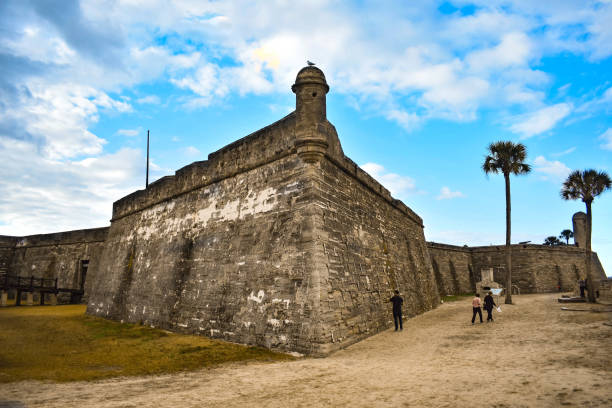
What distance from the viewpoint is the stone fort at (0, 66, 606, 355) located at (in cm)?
905

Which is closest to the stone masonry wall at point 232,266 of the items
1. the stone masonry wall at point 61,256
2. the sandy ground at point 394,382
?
the sandy ground at point 394,382

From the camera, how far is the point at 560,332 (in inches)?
383

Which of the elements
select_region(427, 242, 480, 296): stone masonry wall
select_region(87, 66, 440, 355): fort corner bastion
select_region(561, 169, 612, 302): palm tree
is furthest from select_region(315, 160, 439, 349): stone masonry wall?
select_region(427, 242, 480, 296): stone masonry wall

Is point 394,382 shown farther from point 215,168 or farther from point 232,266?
point 215,168

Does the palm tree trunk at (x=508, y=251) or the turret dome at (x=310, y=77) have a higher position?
the turret dome at (x=310, y=77)

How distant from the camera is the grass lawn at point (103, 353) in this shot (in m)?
7.37

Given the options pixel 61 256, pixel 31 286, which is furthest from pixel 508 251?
pixel 61 256

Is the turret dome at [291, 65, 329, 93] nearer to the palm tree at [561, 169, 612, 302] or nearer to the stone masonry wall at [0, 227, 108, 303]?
the palm tree at [561, 169, 612, 302]

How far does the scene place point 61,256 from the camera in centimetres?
2764

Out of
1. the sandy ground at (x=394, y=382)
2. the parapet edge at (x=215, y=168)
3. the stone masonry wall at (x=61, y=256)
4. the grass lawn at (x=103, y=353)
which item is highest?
the parapet edge at (x=215, y=168)

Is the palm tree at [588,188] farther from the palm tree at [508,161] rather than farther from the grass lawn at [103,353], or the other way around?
the grass lawn at [103,353]

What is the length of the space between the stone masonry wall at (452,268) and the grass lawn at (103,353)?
23570mm

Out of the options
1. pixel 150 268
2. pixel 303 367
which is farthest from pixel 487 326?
pixel 150 268

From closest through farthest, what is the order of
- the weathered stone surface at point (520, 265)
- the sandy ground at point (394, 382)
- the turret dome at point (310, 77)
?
the sandy ground at point (394, 382) < the turret dome at point (310, 77) < the weathered stone surface at point (520, 265)
